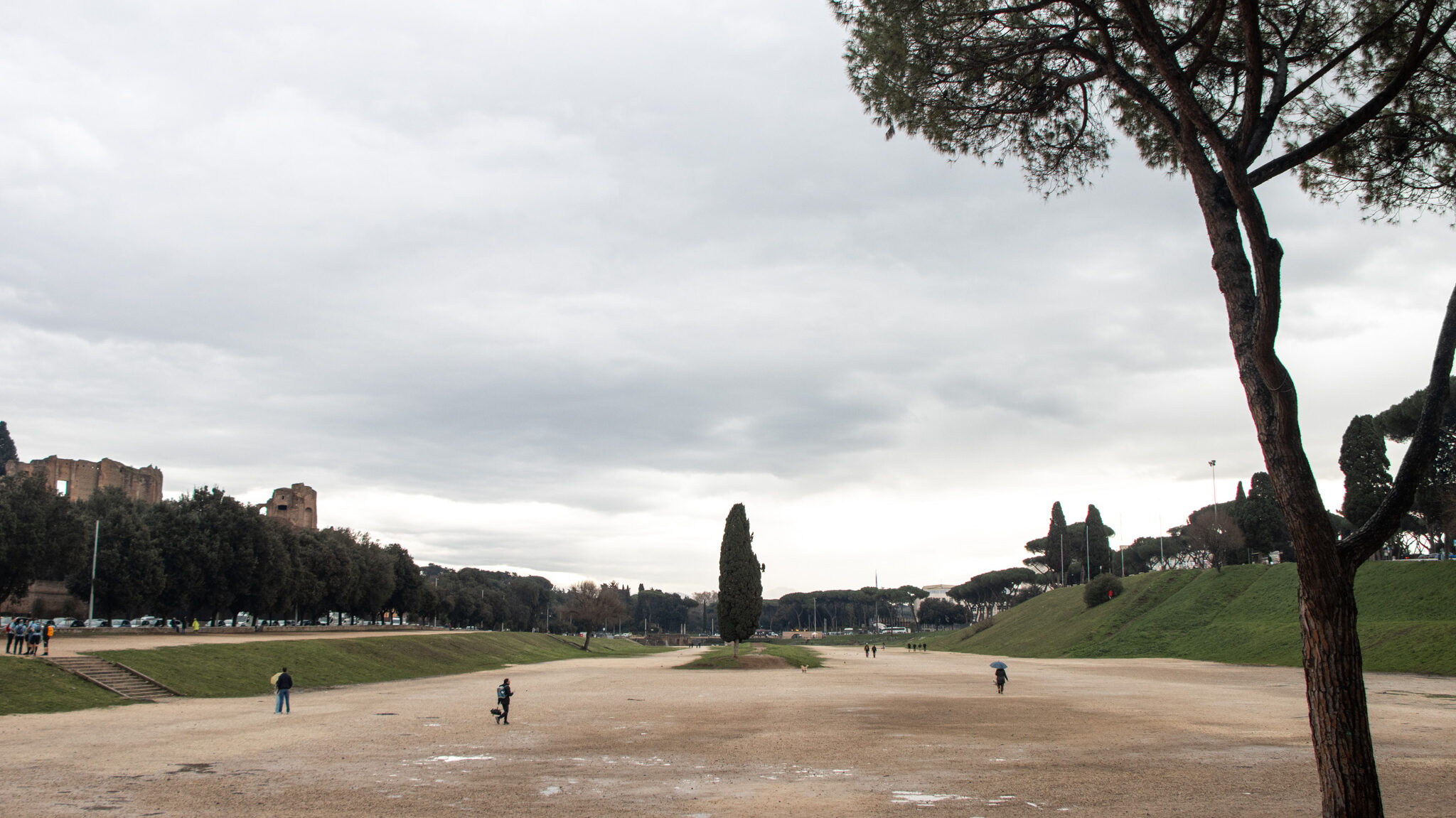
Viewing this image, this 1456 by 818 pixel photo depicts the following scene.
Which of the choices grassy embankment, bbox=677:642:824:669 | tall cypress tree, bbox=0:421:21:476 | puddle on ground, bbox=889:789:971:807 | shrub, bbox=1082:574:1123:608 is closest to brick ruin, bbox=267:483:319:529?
tall cypress tree, bbox=0:421:21:476

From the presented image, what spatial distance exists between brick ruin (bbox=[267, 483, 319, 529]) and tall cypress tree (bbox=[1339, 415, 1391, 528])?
10725 centimetres

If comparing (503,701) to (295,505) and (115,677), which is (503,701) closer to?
(115,677)

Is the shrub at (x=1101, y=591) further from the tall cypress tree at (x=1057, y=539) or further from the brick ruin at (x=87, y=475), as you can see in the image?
the brick ruin at (x=87, y=475)

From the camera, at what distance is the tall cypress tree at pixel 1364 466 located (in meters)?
67.0

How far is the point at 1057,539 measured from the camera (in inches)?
4744

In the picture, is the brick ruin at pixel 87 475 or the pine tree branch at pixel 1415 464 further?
the brick ruin at pixel 87 475

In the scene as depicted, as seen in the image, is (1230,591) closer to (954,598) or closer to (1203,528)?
(1203,528)

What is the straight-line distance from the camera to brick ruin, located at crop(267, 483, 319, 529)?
10575cm

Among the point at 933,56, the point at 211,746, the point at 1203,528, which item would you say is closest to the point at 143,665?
the point at 211,746

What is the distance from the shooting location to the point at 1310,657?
8.60 meters

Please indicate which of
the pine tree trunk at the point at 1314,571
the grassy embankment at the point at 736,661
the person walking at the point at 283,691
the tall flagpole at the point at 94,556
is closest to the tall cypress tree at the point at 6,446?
the tall flagpole at the point at 94,556

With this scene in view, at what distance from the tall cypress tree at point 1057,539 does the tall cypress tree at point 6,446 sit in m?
131

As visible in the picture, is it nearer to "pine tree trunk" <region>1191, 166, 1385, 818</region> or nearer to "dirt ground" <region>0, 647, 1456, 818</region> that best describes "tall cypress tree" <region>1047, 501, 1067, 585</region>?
"dirt ground" <region>0, 647, 1456, 818</region>

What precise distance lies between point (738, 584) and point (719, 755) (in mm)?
42420
